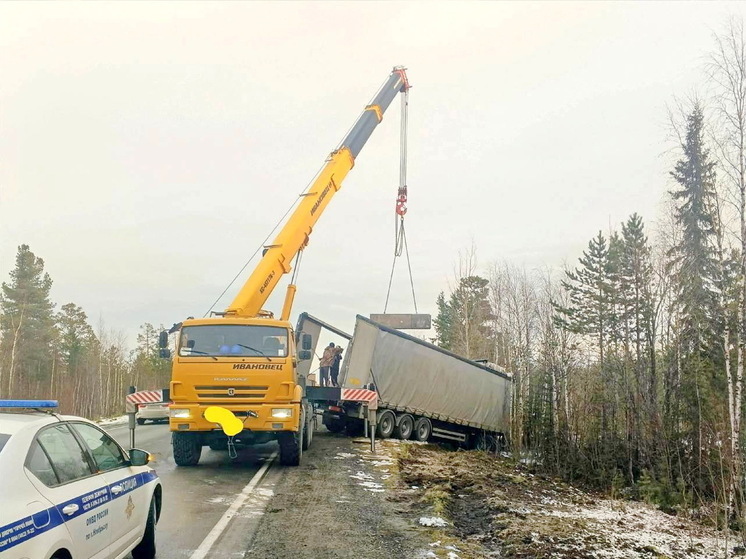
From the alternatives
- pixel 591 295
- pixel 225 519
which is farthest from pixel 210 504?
pixel 591 295

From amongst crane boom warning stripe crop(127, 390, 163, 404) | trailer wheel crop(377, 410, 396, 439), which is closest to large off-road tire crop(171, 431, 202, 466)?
crane boom warning stripe crop(127, 390, 163, 404)

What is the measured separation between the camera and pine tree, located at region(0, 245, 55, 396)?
50.7 metres

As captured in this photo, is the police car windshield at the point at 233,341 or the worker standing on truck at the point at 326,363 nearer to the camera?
the police car windshield at the point at 233,341

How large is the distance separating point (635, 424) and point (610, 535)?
12.0 meters

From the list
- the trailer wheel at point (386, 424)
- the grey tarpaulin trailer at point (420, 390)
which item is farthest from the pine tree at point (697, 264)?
the trailer wheel at point (386, 424)

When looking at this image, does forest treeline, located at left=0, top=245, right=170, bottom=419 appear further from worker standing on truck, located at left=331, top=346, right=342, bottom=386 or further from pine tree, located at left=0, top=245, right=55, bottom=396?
worker standing on truck, located at left=331, top=346, right=342, bottom=386

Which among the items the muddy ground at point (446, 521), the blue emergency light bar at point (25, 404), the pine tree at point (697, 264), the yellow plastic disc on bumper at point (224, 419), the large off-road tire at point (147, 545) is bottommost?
the muddy ground at point (446, 521)

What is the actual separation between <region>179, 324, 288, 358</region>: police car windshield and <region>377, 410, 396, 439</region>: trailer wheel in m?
6.87

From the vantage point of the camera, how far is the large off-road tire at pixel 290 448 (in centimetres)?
1153

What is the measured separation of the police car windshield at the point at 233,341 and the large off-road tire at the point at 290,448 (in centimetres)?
156

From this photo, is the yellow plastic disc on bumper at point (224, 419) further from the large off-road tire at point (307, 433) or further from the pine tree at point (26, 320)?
the pine tree at point (26, 320)

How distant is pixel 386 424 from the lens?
17766mm

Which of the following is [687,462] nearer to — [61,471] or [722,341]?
[722,341]

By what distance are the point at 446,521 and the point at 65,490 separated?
5060mm
